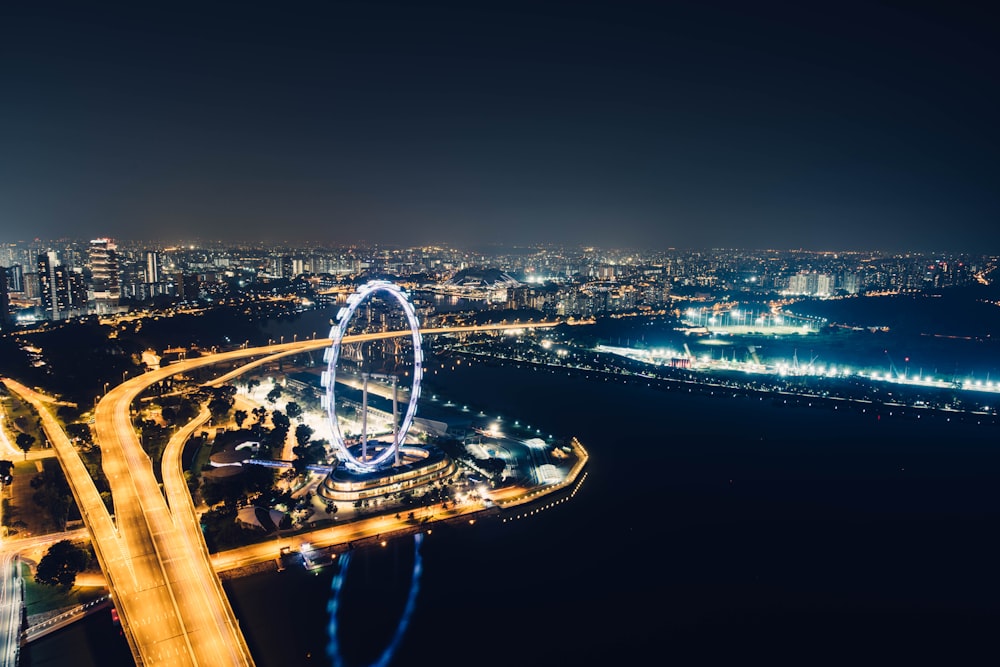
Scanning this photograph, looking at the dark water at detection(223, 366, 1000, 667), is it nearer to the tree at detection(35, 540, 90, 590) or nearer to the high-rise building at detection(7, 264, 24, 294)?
the tree at detection(35, 540, 90, 590)

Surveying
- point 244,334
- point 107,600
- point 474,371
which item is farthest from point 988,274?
point 107,600

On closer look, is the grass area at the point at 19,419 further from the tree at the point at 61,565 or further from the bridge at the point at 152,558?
the tree at the point at 61,565

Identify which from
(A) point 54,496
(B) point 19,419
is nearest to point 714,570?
(A) point 54,496

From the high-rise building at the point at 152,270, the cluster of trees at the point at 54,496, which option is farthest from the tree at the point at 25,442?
the high-rise building at the point at 152,270

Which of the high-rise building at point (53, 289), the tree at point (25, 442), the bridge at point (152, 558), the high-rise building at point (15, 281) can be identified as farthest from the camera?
the high-rise building at point (15, 281)

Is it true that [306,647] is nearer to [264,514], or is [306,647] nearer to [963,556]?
[264,514]

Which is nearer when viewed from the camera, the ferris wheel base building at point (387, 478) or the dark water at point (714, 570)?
the dark water at point (714, 570)
